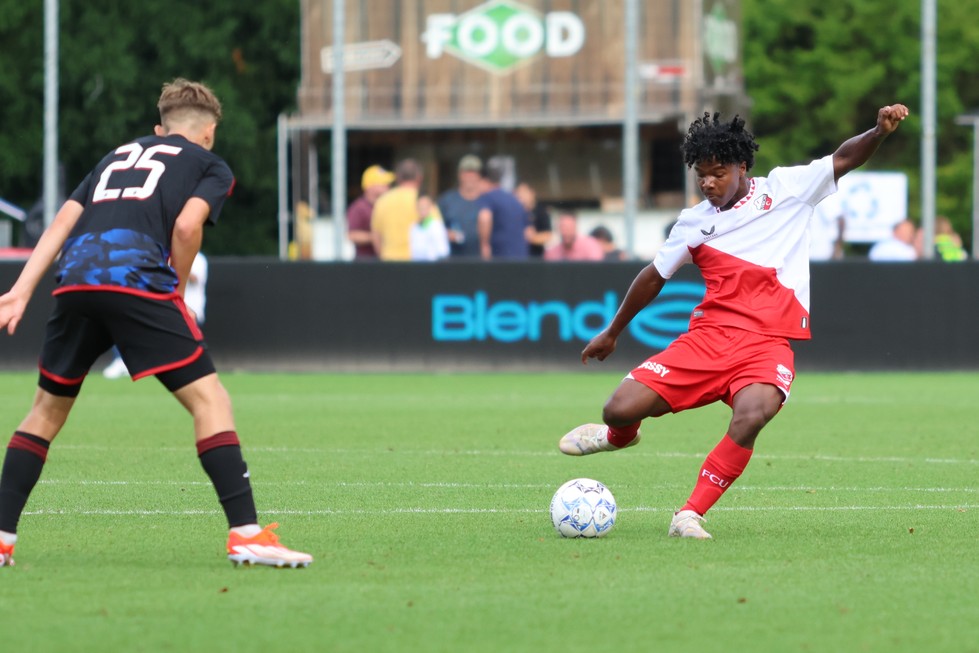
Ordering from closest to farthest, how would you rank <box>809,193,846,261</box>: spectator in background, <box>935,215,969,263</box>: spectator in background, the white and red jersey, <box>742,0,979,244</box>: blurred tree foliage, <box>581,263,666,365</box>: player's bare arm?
the white and red jersey
<box>581,263,666,365</box>: player's bare arm
<box>809,193,846,261</box>: spectator in background
<box>935,215,969,263</box>: spectator in background
<box>742,0,979,244</box>: blurred tree foliage

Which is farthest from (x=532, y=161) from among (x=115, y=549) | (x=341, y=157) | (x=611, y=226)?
(x=115, y=549)

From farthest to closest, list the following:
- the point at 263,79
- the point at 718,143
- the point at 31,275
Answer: the point at 263,79 < the point at 718,143 < the point at 31,275

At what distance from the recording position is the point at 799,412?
15914 millimetres

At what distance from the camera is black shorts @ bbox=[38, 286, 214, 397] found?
6961 millimetres

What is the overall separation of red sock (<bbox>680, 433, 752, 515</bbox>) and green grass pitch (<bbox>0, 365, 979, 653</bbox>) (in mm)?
242

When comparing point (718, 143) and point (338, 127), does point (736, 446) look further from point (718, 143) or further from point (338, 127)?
point (338, 127)

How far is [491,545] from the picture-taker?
7793 mm

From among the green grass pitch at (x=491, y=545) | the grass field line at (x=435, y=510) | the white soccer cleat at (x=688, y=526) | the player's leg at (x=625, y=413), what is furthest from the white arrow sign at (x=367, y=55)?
the white soccer cleat at (x=688, y=526)

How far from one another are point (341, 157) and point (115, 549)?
1523 centimetres

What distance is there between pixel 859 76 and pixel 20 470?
4755 centimetres

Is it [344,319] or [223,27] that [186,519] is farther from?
[223,27]

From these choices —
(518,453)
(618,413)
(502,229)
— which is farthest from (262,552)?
(502,229)

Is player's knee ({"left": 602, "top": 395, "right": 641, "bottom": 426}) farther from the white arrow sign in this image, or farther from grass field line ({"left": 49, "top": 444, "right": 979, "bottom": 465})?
the white arrow sign

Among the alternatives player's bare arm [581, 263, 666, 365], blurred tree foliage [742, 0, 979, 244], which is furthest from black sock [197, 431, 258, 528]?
blurred tree foliage [742, 0, 979, 244]
